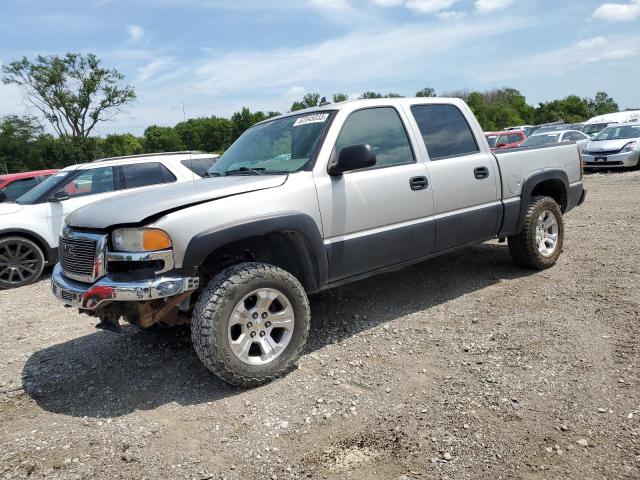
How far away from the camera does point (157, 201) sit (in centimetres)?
321

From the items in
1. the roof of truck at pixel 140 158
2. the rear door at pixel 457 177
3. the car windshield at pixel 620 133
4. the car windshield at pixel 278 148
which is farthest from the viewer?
the car windshield at pixel 620 133

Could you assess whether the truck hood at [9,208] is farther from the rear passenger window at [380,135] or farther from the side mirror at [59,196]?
the rear passenger window at [380,135]

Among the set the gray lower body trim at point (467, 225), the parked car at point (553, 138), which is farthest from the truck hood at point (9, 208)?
the parked car at point (553, 138)

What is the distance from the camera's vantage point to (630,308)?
4176 millimetres

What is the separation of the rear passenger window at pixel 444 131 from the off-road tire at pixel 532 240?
101 centimetres

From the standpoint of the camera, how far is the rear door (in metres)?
4.38

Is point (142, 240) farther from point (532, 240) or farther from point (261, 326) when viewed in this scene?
point (532, 240)

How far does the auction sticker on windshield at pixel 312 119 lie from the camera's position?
401 cm

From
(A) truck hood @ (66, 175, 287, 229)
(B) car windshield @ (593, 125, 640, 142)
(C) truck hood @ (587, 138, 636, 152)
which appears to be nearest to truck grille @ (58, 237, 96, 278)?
(A) truck hood @ (66, 175, 287, 229)

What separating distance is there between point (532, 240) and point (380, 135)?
220cm

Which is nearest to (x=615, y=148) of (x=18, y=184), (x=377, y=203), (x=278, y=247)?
(x=377, y=203)

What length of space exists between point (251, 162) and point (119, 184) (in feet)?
14.3

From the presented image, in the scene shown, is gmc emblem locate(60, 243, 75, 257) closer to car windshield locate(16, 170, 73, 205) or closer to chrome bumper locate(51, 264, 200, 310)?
chrome bumper locate(51, 264, 200, 310)

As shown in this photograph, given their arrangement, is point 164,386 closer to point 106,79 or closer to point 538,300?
point 538,300
